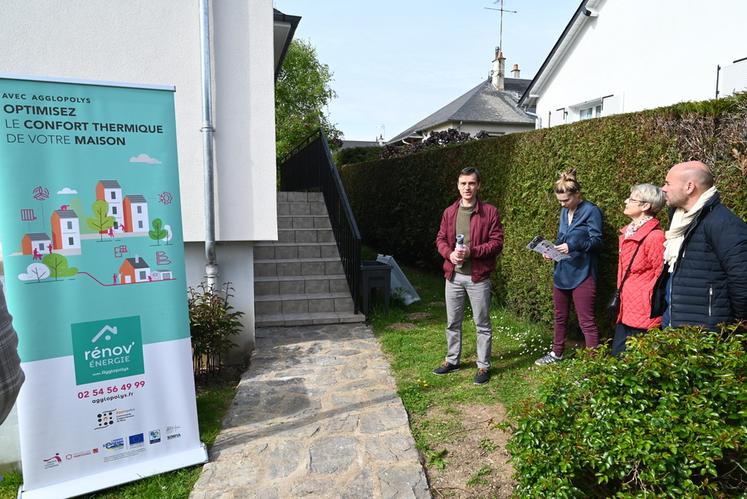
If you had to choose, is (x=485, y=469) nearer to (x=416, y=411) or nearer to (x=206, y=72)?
(x=416, y=411)

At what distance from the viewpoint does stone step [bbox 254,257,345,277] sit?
675 centimetres

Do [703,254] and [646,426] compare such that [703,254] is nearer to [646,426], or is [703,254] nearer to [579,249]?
[646,426]

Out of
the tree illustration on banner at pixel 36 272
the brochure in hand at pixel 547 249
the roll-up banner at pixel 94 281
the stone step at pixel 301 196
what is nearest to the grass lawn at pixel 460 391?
the brochure in hand at pixel 547 249

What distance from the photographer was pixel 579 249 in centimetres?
411

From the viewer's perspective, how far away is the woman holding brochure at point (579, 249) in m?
4.13

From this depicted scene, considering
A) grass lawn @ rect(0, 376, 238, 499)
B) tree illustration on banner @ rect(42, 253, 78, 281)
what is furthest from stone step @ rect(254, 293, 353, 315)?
tree illustration on banner @ rect(42, 253, 78, 281)

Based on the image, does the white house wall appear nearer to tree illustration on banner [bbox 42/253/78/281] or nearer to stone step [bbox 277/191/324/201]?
stone step [bbox 277/191/324/201]

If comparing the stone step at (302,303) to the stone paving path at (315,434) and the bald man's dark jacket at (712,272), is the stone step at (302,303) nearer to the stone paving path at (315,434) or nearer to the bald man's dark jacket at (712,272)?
the stone paving path at (315,434)

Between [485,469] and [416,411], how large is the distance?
88 cm

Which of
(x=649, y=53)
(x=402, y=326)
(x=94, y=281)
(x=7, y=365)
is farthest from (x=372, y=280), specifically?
(x=649, y=53)

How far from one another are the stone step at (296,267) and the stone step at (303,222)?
0.85 meters

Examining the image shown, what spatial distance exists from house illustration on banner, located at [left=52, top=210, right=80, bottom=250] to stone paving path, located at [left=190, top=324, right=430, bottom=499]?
1.59 meters

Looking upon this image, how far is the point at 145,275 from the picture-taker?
117 inches

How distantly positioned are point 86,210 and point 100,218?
8 cm
